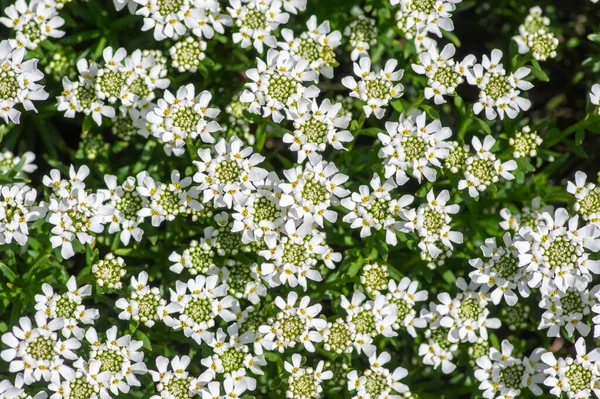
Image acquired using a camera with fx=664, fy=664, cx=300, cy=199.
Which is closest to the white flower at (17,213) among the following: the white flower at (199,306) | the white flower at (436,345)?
the white flower at (199,306)

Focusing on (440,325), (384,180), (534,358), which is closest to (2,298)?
(384,180)

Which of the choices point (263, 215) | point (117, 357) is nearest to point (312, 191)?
point (263, 215)

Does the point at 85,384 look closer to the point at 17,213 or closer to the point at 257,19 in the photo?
the point at 17,213

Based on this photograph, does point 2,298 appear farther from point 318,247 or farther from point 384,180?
point 384,180

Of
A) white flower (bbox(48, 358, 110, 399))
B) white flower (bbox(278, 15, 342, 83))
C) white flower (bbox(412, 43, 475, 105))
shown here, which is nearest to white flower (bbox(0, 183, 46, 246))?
white flower (bbox(48, 358, 110, 399))

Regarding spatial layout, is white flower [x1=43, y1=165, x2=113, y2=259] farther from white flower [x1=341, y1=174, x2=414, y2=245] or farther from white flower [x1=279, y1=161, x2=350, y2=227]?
white flower [x1=341, y1=174, x2=414, y2=245]
